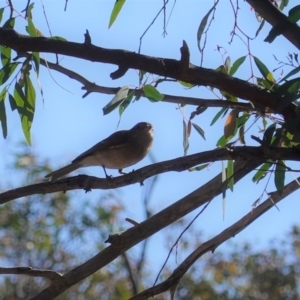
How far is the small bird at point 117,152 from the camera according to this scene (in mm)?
4445

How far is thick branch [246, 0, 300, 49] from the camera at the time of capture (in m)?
2.04

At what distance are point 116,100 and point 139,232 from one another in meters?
0.41

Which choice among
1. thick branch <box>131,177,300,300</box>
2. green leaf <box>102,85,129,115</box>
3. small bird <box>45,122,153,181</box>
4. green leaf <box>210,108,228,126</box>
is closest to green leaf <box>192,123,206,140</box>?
green leaf <box>210,108,228,126</box>

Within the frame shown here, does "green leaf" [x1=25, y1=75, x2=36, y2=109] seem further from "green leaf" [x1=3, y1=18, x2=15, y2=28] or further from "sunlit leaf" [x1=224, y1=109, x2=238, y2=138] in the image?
"sunlit leaf" [x1=224, y1=109, x2=238, y2=138]

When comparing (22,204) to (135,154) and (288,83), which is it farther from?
(288,83)

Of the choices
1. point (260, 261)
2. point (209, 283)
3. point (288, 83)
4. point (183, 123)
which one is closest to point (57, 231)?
point (209, 283)

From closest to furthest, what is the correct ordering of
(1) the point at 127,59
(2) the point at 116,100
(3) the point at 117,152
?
(1) the point at 127,59
(2) the point at 116,100
(3) the point at 117,152

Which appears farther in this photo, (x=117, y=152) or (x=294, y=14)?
(x=117, y=152)

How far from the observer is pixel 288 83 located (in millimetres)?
2023

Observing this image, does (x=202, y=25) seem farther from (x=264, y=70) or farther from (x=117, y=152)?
(x=117, y=152)

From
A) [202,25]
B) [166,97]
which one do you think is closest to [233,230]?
[166,97]

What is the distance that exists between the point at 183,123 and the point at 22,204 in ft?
24.7

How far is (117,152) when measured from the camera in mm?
4547

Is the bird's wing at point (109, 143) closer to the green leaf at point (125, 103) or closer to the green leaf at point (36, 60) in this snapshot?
the green leaf at point (125, 103)
